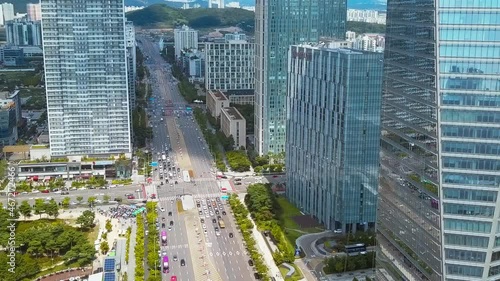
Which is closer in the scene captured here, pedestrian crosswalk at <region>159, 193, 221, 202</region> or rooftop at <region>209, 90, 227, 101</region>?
pedestrian crosswalk at <region>159, 193, 221, 202</region>

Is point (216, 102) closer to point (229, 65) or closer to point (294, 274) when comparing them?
point (229, 65)

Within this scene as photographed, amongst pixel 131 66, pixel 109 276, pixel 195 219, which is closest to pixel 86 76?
pixel 195 219

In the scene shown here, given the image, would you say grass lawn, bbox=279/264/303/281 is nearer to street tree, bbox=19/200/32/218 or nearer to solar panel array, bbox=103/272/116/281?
solar panel array, bbox=103/272/116/281

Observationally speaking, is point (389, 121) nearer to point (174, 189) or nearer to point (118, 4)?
point (174, 189)

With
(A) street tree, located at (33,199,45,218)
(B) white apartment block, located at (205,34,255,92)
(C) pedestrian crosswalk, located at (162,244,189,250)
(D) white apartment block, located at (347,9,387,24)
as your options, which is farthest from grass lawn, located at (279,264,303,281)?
(D) white apartment block, located at (347,9,387,24)

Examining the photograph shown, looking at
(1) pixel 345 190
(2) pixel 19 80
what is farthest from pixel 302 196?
(2) pixel 19 80

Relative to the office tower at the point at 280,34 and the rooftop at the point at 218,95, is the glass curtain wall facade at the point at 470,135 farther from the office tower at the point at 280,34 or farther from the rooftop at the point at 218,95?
the rooftop at the point at 218,95

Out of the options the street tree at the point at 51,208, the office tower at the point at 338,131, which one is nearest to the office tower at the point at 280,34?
the office tower at the point at 338,131
